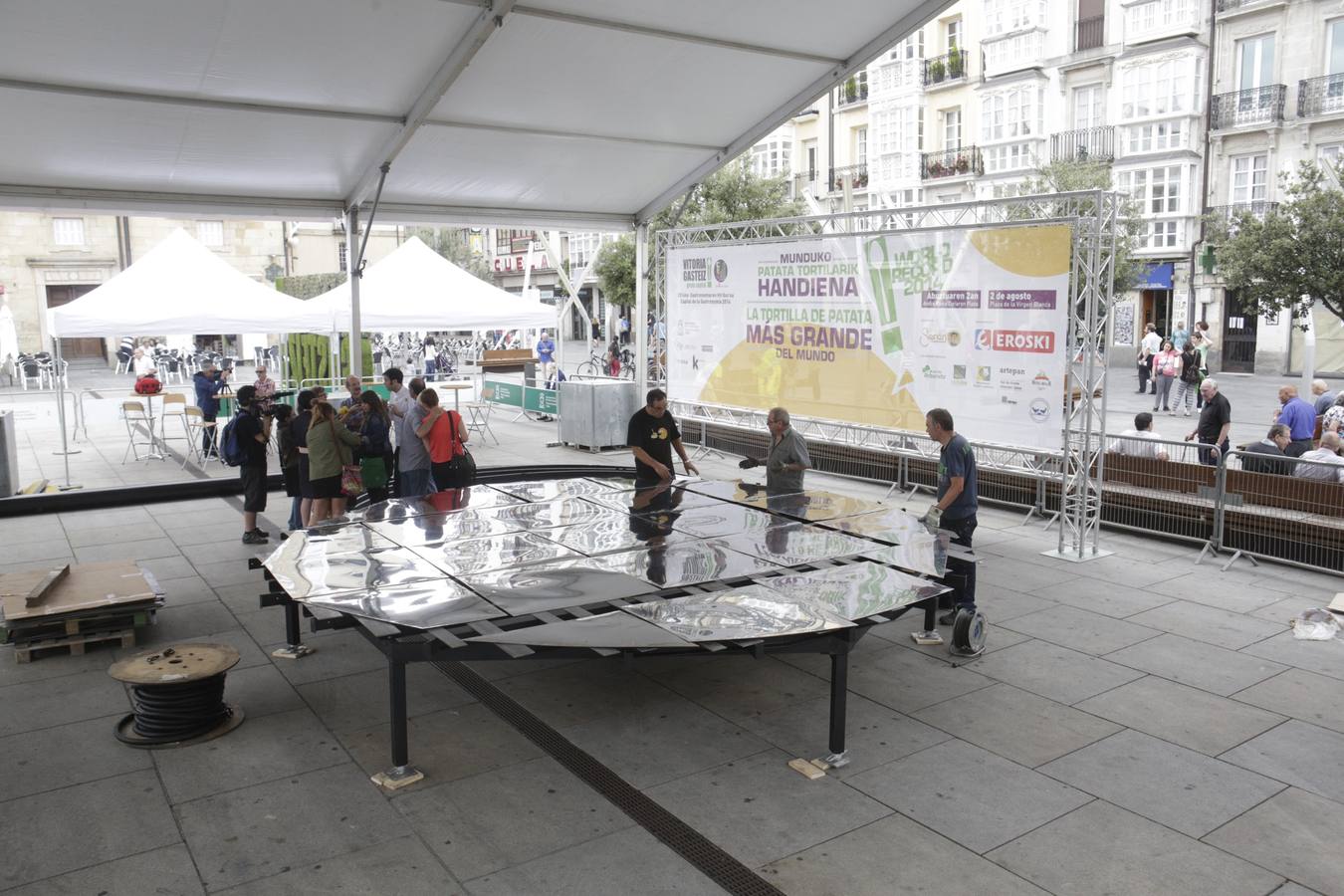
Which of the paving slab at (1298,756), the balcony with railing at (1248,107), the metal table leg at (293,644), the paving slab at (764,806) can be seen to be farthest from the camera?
the balcony with railing at (1248,107)

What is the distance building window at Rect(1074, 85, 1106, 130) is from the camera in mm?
36969

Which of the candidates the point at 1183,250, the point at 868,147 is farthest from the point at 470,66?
the point at 868,147

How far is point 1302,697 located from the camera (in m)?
6.75

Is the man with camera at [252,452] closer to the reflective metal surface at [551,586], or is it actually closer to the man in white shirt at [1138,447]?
the reflective metal surface at [551,586]

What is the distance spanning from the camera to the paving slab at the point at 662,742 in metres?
5.79

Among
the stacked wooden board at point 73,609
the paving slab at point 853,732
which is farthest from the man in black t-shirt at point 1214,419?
the stacked wooden board at point 73,609

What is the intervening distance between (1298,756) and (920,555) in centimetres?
257

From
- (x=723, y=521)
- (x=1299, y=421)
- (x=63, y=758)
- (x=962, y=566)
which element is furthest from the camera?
(x=1299, y=421)

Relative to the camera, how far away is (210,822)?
5137mm

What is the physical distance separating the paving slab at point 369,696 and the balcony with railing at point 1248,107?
35.2 meters

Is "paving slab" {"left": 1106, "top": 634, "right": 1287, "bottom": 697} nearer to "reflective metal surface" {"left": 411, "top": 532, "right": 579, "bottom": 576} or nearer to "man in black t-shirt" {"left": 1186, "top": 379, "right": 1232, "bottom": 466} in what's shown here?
"reflective metal surface" {"left": 411, "top": 532, "right": 579, "bottom": 576}

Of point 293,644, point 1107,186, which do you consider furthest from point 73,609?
point 1107,186

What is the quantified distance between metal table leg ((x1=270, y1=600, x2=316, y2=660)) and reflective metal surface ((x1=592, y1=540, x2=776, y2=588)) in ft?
7.84

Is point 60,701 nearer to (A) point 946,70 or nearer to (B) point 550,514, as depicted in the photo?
(B) point 550,514
